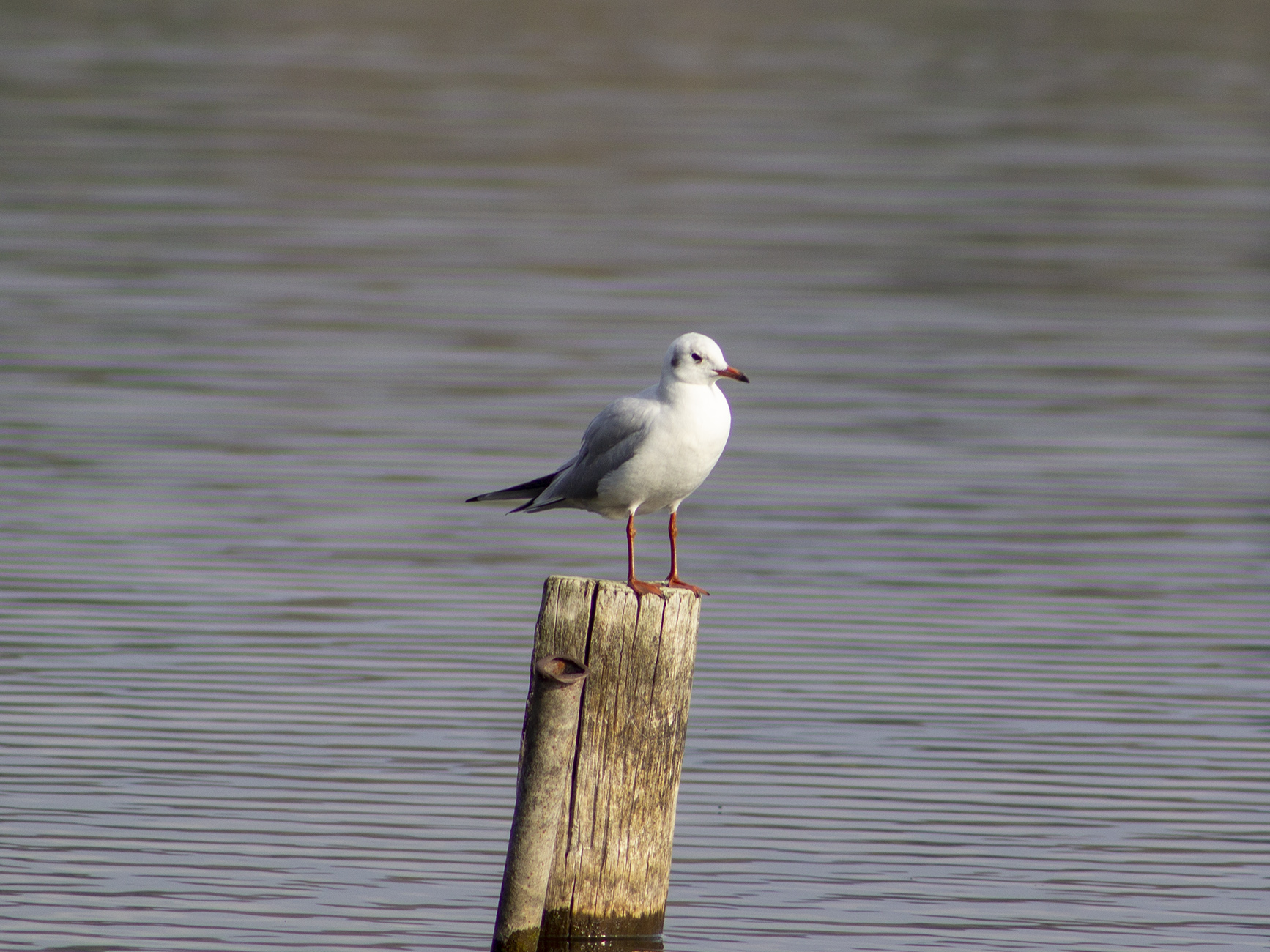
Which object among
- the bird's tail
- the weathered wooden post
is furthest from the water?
the bird's tail

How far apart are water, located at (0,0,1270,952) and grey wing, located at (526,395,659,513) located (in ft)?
5.31

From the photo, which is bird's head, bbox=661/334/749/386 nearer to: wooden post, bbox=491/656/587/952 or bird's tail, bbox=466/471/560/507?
→ bird's tail, bbox=466/471/560/507

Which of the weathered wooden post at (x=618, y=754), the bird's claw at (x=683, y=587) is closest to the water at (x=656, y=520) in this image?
the weathered wooden post at (x=618, y=754)

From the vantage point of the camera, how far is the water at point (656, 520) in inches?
358

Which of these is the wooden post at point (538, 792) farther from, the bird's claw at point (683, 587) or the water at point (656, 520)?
the water at point (656, 520)

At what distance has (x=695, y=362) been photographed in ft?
25.5

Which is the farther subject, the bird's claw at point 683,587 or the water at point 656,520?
the water at point 656,520

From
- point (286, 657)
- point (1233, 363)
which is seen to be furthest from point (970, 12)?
point (286, 657)

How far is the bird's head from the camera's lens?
25.3 feet

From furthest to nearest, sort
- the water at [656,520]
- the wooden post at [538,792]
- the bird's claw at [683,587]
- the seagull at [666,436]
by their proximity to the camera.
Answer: the water at [656,520] < the seagull at [666,436] < the bird's claw at [683,587] < the wooden post at [538,792]

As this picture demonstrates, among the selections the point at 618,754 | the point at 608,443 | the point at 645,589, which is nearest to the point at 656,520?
the point at 608,443

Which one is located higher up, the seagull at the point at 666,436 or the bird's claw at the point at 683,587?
the seagull at the point at 666,436

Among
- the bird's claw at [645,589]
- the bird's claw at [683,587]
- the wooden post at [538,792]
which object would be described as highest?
the bird's claw at [683,587]

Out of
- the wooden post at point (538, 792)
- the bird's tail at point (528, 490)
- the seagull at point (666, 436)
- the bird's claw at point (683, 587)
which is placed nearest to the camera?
the wooden post at point (538, 792)
